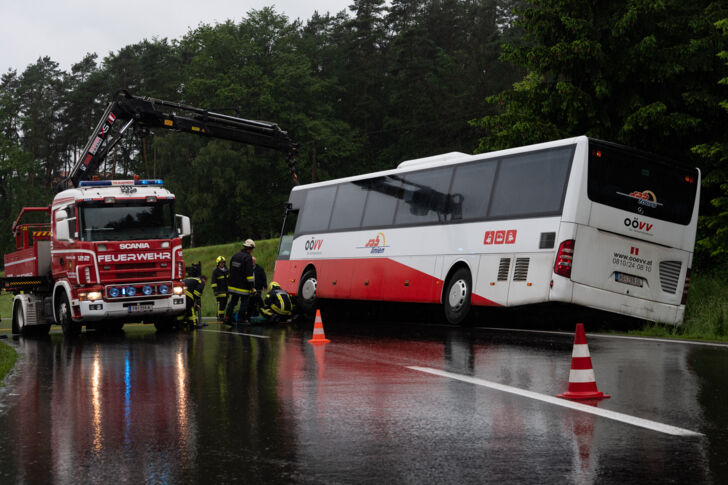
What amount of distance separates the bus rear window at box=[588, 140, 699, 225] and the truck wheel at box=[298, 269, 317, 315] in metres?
9.89

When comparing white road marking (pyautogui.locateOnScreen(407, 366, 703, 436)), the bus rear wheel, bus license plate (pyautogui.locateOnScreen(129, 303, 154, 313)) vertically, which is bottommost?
bus license plate (pyautogui.locateOnScreen(129, 303, 154, 313))

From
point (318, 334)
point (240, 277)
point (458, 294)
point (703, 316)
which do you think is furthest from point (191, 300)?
point (703, 316)

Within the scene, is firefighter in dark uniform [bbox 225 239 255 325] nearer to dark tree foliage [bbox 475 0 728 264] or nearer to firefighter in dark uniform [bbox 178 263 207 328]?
firefighter in dark uniform [bbox 178 263 207 328]

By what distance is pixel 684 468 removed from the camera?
5.62 meters

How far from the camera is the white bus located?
1677cm

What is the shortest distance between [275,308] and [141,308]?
11.3 feet

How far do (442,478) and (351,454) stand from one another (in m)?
0.90

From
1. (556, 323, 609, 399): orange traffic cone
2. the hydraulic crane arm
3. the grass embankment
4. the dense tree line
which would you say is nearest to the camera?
(556, 323, 609, 399): orange traffic cone

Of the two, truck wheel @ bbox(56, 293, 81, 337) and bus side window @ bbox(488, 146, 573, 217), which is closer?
bus side window @ bbox(488, 146, 573, 217)

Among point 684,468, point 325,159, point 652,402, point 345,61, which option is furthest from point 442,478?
point 345,61

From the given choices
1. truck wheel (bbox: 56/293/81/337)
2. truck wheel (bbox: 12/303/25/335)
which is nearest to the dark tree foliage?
truck wheel (bbox: 56/293/81/337)

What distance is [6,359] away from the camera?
47.1 ft

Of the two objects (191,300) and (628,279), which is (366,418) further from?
(191,300)

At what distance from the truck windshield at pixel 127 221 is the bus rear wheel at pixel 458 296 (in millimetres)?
5994
